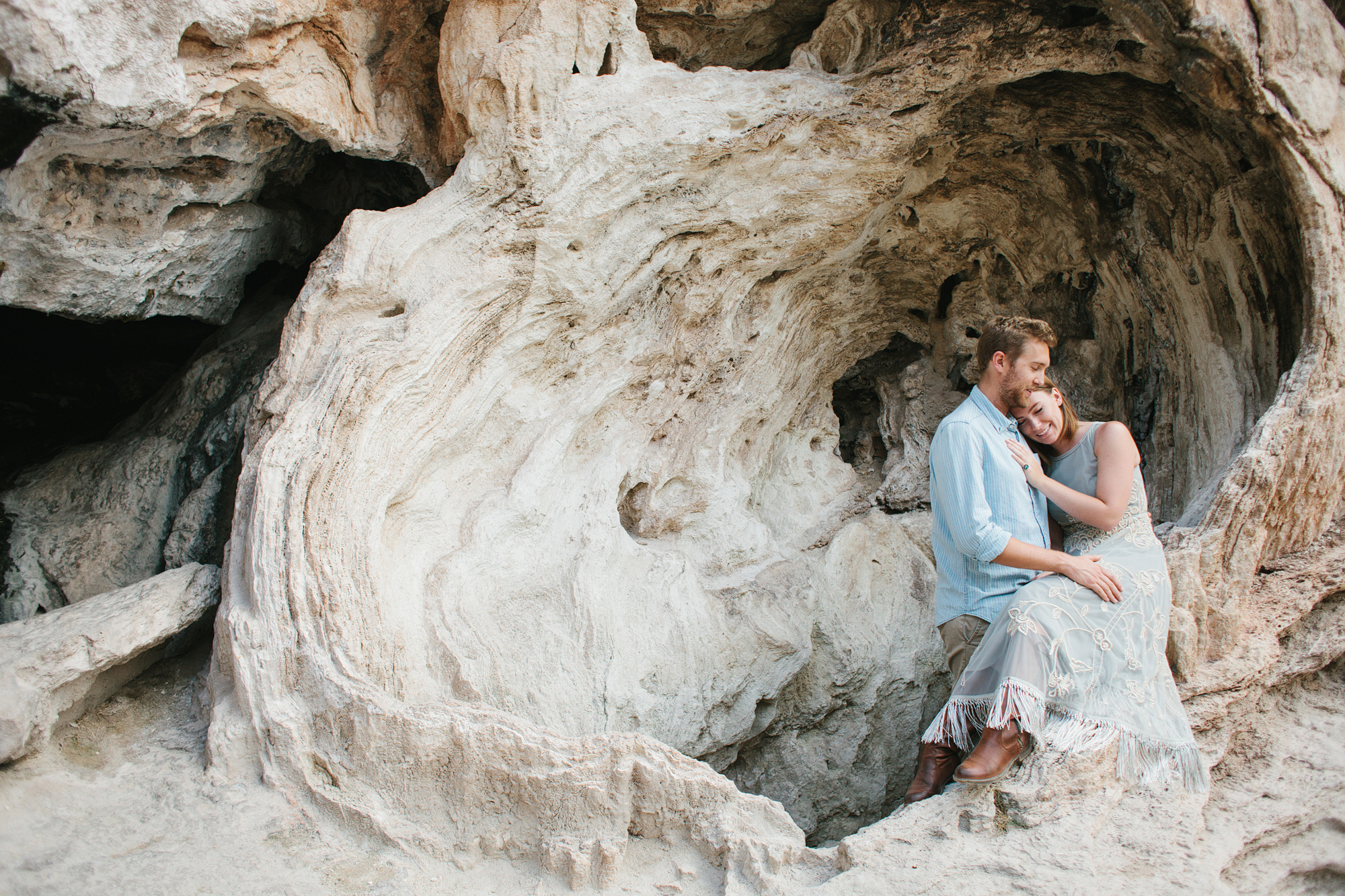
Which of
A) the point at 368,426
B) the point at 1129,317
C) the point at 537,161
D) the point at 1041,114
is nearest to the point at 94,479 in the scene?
the point at 368,426

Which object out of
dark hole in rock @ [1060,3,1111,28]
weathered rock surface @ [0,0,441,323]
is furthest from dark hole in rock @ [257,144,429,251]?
dark hole in rock @ [1060,3,1111,28]

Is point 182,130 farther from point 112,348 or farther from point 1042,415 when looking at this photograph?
point 1042,415

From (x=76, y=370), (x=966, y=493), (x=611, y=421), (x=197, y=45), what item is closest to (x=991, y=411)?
(x=966, y=493)

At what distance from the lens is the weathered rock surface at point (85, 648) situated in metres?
2.74

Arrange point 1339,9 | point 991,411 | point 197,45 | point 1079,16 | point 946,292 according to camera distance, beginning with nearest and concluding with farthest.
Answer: point 197,45 → point 991,411 → point 1079,16 → point 1339,9 → point 946,292

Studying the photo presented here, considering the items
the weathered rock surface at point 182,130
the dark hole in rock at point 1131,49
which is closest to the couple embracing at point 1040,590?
the dark hole in rock at point 1131,49

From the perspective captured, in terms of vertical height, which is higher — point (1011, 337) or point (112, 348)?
point (1011, 337)

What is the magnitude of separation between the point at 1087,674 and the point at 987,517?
0.56m

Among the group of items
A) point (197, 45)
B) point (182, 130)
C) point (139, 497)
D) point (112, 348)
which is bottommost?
point (139, 497)

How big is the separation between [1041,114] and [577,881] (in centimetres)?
369

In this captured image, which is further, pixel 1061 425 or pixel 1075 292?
pixel 1075 292

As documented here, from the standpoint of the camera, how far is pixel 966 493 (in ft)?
9.71

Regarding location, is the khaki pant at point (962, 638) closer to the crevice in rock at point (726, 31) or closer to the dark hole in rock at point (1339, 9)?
the crevice in rock at point (726, 31)

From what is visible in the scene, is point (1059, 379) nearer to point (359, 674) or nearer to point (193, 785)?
point (359, 674)
